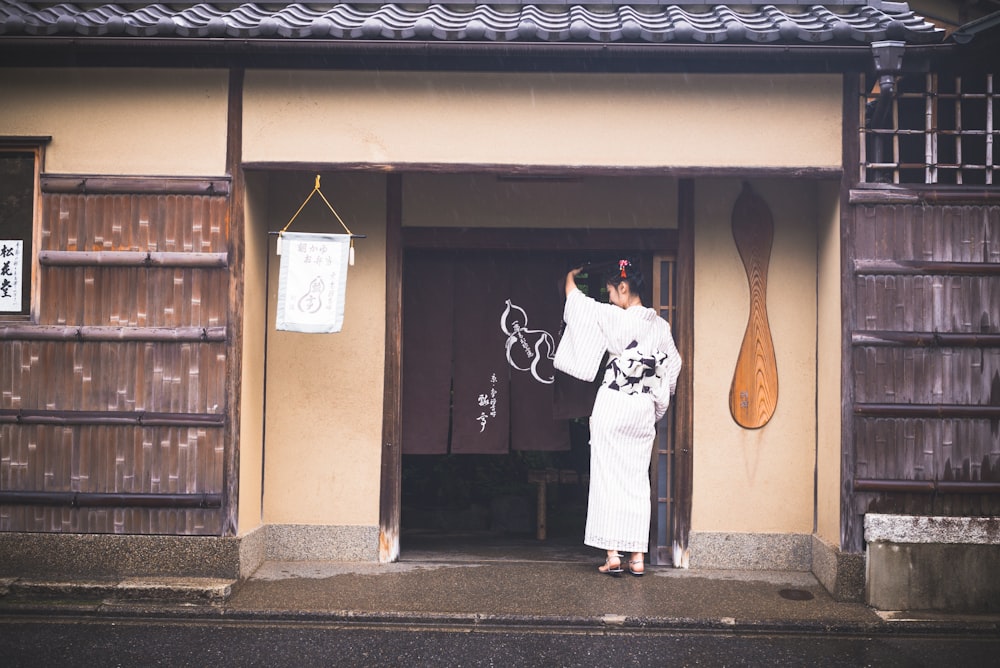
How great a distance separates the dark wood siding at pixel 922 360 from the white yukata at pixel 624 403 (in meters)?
1.52

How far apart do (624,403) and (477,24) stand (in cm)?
322

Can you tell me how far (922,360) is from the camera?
20.2ft

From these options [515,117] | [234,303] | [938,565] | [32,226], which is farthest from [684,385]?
[32,226]

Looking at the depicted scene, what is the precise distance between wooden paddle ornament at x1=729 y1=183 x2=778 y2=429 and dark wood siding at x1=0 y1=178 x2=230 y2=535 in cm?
430

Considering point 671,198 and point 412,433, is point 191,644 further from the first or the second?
point 671,198

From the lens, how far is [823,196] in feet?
22.4

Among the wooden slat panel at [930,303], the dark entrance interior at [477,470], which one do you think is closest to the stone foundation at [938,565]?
the wooden slat panel at [930,303]

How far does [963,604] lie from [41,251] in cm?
740

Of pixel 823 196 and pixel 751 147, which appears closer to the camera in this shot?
pixel 751 147

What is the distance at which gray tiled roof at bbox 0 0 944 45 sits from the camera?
→ 593cm

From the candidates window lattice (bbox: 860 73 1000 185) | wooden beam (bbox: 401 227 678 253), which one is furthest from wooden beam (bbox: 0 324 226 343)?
window lattice (bbox: 860 73 1000 185)

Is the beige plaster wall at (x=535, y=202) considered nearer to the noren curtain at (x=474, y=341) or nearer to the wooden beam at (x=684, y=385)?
the wooden beam at (x=684, y=385)

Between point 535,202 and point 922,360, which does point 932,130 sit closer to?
point 922,360

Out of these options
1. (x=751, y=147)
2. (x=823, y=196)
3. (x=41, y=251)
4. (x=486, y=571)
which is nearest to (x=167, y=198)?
(x=41, y=251)
